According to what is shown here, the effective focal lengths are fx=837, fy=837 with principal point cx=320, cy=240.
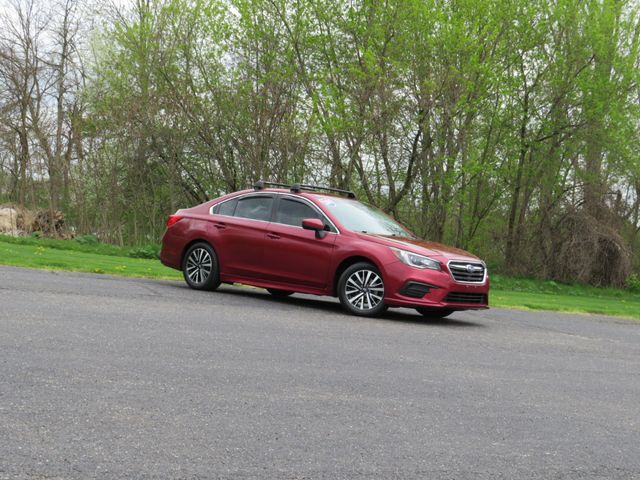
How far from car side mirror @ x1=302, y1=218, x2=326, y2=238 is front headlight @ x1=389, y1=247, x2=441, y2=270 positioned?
4.01 ft

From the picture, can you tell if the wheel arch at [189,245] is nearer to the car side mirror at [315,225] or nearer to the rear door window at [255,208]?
the rear door window at [255,208]

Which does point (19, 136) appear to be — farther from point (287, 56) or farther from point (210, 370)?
point (210, 370)

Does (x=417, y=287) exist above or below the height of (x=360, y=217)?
below

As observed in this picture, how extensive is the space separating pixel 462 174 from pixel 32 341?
2388cm

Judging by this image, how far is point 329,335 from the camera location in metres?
9.32

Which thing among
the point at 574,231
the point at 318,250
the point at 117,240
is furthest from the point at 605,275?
the point at 318,250

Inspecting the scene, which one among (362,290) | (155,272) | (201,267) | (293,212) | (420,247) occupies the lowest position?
(155,272)

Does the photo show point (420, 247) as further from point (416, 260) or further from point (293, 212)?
point (293, 212)

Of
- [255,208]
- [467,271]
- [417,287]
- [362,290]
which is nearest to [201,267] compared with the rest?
[255,208]

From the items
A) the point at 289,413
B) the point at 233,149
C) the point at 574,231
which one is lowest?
the point at 289,413

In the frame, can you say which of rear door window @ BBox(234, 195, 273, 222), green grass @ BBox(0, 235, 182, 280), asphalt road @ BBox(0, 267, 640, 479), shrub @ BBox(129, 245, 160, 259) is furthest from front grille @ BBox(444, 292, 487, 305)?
shrub @ BBox(129, 245, 160, 259)

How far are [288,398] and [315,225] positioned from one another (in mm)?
6280

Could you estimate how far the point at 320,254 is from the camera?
12148 mm

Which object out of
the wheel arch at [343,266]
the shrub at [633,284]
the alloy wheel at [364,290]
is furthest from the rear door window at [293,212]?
the shrub at [633,284]
